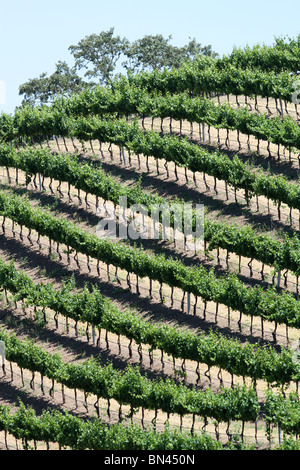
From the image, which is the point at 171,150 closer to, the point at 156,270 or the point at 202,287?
the point at 156,270

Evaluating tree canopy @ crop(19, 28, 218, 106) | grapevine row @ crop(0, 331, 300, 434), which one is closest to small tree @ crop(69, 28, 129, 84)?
tree canopy @ crop(19, 28, 218, 106)

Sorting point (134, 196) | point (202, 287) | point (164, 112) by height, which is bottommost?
point (202, 287)

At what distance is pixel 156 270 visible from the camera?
51562mm

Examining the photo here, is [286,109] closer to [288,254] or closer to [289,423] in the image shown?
[288,254]

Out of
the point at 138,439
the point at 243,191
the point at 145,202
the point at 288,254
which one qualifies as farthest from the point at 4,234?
the point at 138,439

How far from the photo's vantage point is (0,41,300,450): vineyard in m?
43.8

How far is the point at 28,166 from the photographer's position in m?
64.6

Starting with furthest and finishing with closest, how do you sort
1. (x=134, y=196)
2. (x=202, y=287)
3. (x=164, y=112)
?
1. (x=164, y=112)
2. (x=134, y=196)
3. (x=202, y=287)

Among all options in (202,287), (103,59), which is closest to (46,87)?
(103,59)

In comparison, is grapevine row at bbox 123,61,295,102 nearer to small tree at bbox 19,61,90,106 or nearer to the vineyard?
the vineyard

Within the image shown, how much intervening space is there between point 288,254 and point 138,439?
14.6m

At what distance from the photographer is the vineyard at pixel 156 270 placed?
4384cm

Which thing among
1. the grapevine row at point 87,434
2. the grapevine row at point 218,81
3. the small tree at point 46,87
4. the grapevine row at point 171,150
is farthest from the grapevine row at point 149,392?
the small tree at point 46,87

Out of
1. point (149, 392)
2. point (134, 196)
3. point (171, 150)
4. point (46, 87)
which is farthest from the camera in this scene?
point (46, 87)
